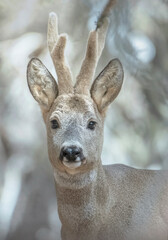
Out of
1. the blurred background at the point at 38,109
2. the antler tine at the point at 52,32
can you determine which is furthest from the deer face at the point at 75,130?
the blurred background at the point at 38,109

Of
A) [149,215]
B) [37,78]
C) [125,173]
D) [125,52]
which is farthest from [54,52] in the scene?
[125,52]

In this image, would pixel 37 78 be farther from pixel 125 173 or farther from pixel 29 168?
pixel 29 168

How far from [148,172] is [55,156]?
2.28ft

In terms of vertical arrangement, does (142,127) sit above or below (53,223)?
above

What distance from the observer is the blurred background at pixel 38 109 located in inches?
188

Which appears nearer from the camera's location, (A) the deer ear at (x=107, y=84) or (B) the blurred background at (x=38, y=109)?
(A) the deer ear at (x=107, y=84)

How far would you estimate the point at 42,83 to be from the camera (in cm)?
322

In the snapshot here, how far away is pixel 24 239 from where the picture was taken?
466 cm

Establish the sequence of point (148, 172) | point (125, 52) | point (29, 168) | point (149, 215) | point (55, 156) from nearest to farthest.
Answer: point (55, 156) → point (149, 215) → point (148, 172) → point (125, 52) → point (29, 168)

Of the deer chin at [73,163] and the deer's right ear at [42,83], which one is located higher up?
the deer's right ear at [42,83]

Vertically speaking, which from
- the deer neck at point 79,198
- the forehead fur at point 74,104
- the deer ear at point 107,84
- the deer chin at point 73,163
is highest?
the deer ear at point 107,84

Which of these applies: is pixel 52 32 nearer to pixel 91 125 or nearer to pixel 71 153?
pixel 91 125

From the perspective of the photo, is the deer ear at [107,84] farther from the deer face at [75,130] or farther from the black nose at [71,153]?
the black nose at [71,153]

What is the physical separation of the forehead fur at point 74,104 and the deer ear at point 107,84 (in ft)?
0.19
